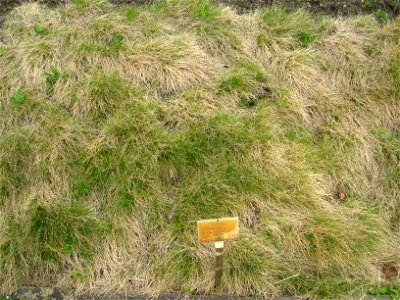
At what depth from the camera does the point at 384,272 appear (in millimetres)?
3973

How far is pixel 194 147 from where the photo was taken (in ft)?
13.6

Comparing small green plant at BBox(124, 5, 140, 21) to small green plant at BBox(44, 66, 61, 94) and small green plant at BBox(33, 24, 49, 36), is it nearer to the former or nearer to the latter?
small green plant at BBox(33, 24, 49, 36)

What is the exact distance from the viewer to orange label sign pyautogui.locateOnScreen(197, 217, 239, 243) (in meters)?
3.22

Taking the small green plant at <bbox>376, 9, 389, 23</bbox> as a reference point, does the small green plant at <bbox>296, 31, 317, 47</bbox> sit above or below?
below

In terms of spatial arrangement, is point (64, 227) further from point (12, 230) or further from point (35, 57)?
point (35, 57)

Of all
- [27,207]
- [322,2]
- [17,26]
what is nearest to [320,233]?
[27,207]

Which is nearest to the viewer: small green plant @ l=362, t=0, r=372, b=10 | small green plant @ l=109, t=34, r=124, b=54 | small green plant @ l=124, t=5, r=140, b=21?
small green plant @ l=109, t=34, r=124, b=54

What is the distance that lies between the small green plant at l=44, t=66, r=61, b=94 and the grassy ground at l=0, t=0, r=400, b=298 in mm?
17

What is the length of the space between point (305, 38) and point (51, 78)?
8.23ft

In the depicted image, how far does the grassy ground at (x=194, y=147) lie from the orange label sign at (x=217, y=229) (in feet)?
1.69

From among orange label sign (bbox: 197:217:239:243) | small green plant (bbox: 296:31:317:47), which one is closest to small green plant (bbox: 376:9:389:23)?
small green plant (bbox: 296:31:317:47)

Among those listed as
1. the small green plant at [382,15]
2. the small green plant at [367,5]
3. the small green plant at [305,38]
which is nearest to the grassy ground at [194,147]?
the small green plant at [305,38]

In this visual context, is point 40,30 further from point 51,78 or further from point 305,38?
point 305,38

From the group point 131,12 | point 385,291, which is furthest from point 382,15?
point 385,291
